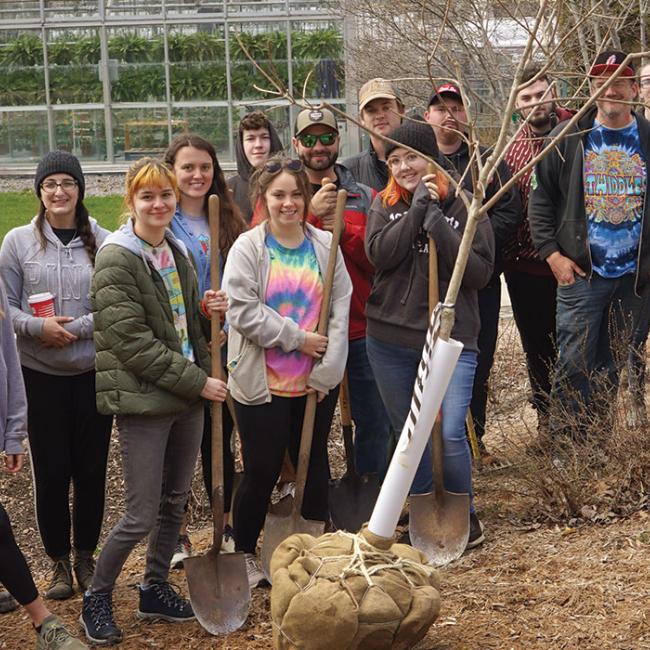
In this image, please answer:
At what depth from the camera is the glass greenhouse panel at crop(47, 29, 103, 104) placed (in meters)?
28.0

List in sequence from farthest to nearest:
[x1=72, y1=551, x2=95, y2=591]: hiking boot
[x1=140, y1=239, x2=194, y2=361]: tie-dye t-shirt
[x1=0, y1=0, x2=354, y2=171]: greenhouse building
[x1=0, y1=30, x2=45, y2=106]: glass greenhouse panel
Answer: [x1=0, y1=30, x2=45, y2=106]: glass greenhouse panel, [x1=0, y1=0, x2=354, y2=171]: greenhouse building, [x1=72, y1=551, x2=95, y2=591]: hiking boot, [x1=140, y1=239, x2=194, y2=361]: tie-dye t-shirt


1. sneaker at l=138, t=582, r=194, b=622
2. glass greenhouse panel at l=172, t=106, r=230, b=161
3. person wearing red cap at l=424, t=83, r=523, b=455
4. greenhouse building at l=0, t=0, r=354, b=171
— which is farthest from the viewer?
glass greenhouse panel at l=172, t=106, r=230, b=161

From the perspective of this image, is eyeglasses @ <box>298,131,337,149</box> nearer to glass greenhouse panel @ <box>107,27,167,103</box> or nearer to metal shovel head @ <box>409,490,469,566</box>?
metal shovel head @ <box>409,490,469,566</box>

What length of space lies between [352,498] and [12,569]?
2.16 m

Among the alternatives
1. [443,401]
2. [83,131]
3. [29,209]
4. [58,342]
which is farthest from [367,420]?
[83,131]

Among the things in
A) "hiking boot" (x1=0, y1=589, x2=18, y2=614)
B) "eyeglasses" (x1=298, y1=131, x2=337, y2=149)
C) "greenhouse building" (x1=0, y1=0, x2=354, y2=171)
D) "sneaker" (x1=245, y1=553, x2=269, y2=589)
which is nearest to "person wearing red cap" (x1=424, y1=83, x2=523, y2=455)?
"eyeglasses" (x1=298, y1=131, x2=337, y2=149)

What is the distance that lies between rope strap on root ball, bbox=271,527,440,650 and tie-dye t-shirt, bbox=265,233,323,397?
1.11 meters

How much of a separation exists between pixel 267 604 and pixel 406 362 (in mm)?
1308

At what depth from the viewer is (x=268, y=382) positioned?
5.12 m

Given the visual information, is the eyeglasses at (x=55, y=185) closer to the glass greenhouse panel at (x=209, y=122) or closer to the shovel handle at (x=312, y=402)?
the shovel handle at (x=312, y=402)

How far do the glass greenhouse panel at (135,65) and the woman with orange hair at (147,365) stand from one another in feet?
77.0

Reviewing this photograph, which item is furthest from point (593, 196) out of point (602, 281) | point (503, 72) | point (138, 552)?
point (503, 72)

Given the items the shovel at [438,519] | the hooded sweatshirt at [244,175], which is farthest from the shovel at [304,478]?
the hooded sweatshirt at [244,175]

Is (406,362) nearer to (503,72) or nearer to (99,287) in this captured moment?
(99,287)
